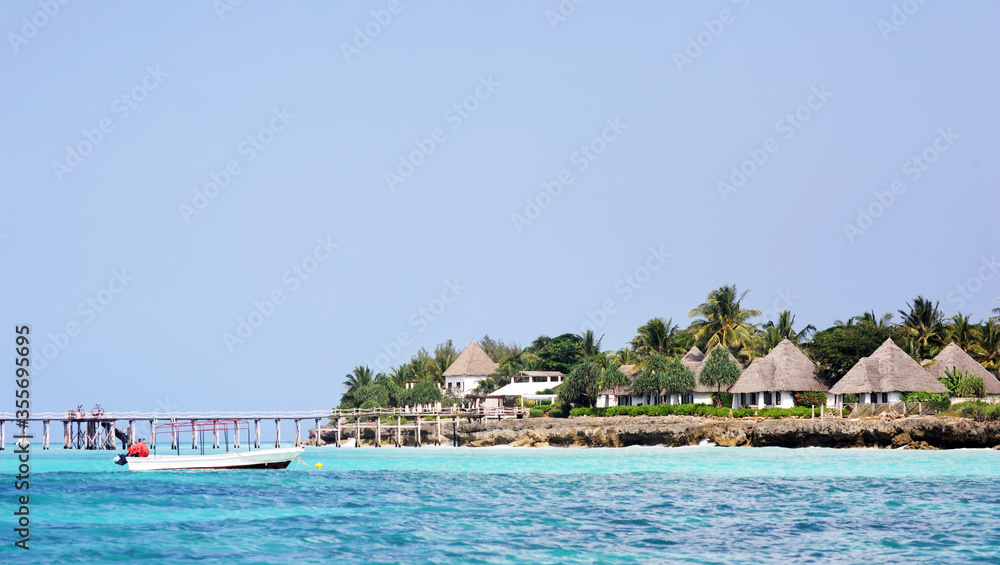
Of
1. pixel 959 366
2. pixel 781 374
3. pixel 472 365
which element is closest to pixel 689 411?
pixel 781 374

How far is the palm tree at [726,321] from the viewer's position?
76125 mm

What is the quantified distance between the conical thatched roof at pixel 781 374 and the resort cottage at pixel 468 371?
122 ft

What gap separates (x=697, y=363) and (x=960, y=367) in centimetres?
1815

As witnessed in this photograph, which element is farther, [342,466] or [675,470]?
[342,466]

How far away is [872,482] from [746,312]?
4748 cm

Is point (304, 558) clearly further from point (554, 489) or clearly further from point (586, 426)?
point (586, 426)

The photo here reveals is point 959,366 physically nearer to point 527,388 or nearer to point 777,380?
point 777,380

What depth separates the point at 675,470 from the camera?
3759 cm

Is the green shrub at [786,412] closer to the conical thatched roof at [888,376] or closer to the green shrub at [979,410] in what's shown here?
the conical thatched roof at [888,376]

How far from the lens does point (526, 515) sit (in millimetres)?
23312

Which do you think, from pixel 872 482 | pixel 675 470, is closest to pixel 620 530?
pixel 872 482

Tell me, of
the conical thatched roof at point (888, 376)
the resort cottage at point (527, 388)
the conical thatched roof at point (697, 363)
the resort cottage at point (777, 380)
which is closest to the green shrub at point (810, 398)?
the resort cottage at point (777, 380)

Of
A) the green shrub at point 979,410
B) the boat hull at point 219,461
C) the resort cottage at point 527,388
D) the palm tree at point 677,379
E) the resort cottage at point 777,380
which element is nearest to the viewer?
the boat hull at point 219,461

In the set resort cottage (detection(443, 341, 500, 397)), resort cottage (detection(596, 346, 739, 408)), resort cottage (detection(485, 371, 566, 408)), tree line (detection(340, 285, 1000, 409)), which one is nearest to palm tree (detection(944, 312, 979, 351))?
tree line (detection(340, 285, 1000, 409))
